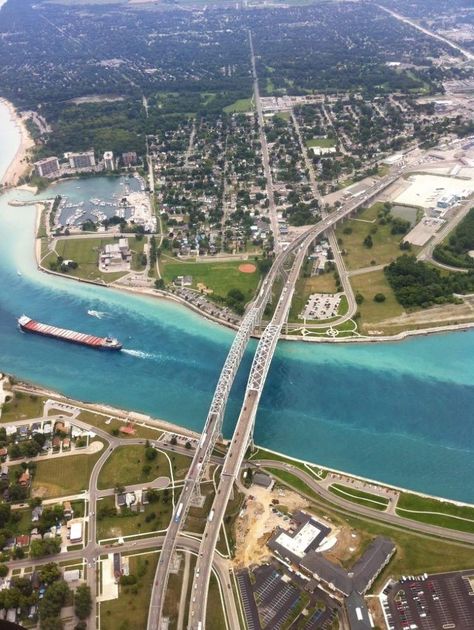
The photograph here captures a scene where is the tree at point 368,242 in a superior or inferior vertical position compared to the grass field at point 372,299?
superior

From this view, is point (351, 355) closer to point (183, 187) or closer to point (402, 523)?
point (402, 523)

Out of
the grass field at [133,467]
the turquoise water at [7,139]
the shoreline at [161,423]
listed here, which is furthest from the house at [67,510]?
the turquoise water at [7,139]

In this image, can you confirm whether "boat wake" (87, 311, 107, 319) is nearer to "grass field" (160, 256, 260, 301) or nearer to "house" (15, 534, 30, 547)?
"grass field" (160, 256, 260, 301)

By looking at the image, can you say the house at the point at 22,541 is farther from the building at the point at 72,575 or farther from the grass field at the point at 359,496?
the grass field at the point at 359,496

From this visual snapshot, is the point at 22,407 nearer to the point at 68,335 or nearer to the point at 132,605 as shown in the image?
the point at 68,335

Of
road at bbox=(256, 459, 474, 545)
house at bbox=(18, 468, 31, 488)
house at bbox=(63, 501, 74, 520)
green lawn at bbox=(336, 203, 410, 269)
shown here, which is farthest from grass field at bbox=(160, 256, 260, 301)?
house at bbox=(63, 501, 74, 520)

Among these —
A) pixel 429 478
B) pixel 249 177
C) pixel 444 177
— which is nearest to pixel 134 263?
pixel 249 177
